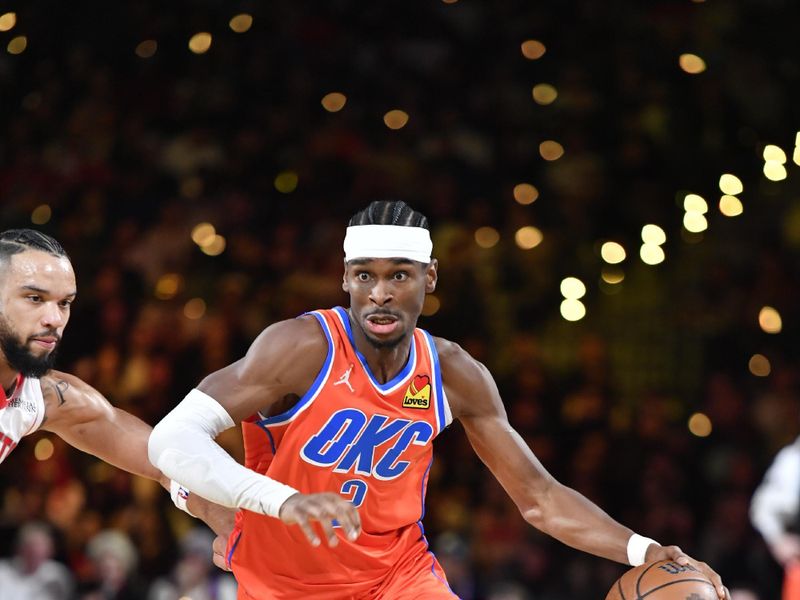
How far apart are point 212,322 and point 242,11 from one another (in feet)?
11.1

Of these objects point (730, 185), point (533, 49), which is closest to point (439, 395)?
point (730, 185)

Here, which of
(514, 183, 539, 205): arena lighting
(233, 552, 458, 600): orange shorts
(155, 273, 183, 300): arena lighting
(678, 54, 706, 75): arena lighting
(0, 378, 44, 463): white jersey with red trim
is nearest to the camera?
(233, 552, 458, 600): orange shorts

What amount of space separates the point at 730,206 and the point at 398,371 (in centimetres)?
595

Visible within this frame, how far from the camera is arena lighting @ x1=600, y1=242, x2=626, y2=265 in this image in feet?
29.7

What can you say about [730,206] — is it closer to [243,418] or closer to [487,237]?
[487,237]

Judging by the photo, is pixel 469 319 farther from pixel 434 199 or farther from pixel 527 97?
pixel 527 97

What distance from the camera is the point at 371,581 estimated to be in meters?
3.90

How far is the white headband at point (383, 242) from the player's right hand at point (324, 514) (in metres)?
0.91

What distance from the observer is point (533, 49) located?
10.3 m

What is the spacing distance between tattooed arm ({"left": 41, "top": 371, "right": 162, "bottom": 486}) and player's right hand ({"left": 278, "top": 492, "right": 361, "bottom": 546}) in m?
1.23

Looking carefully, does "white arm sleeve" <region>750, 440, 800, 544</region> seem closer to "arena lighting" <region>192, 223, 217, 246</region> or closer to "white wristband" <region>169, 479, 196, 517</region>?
"white wristband" <region>169, 479, 196, 517</region>

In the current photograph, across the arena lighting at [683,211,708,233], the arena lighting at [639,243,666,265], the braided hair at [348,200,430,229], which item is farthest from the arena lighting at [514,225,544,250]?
the braided hair at [348,200,430,229]

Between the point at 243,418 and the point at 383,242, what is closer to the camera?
the point at 243,418

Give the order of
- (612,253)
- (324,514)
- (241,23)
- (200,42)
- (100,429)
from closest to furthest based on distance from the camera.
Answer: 1. (324,514)
2. (100,429)
3. (612,253)
4. (200,42)
5. (241,23)
